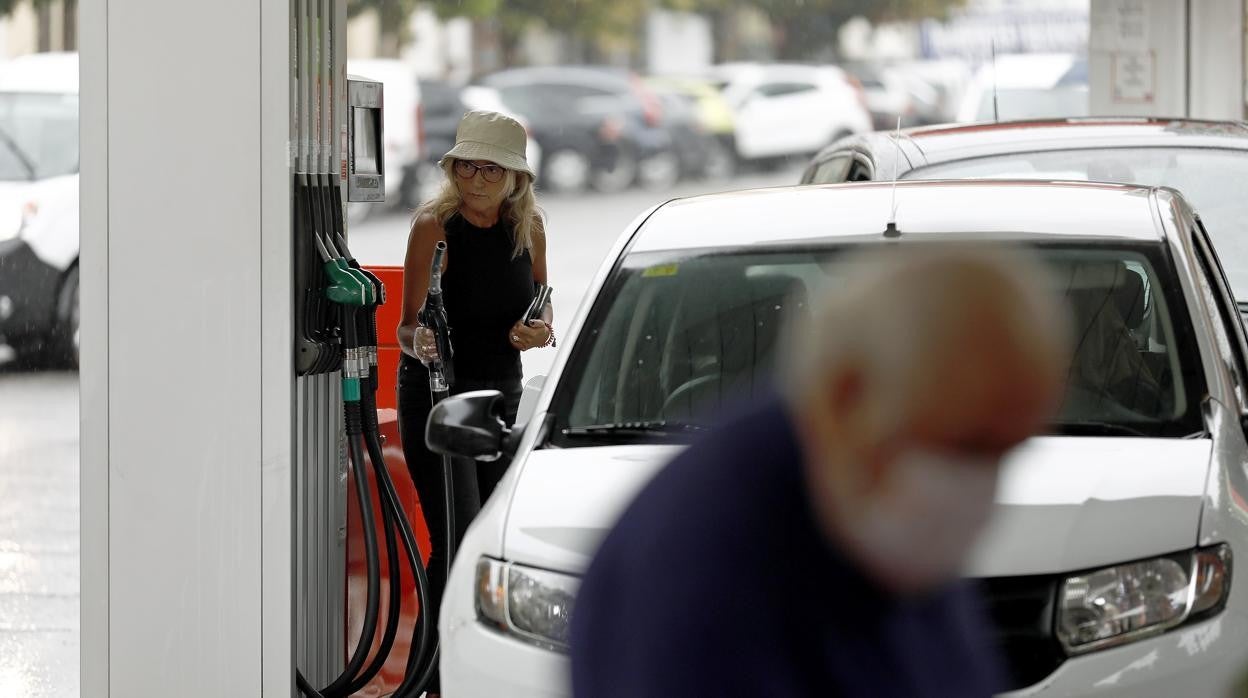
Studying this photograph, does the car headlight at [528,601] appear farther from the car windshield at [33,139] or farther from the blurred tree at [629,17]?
the blurred tree at [629,17]

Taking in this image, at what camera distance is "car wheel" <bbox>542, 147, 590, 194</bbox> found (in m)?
28.4

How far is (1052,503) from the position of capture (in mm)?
3760

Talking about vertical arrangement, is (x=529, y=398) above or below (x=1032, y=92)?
below

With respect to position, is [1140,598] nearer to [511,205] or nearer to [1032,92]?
[511,205]

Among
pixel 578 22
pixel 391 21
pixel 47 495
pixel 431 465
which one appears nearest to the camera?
pixel 431 465

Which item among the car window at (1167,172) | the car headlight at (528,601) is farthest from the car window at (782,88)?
the car headlight at (528,601)

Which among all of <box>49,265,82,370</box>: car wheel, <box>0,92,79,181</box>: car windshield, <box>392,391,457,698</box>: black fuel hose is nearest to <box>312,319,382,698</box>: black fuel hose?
<box>392,391,457,698</box>: black fuel hose

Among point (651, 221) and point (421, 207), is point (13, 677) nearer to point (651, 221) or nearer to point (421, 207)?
point (421, 207)

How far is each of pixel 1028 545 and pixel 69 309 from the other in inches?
519

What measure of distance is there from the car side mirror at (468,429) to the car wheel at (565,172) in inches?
950

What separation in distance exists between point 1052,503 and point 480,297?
2.41m

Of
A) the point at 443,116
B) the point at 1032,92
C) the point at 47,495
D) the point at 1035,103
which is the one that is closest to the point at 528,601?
the point at 47,495

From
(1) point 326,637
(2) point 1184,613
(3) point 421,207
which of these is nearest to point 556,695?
(2) point 1184,613

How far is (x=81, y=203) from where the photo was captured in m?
5.02
